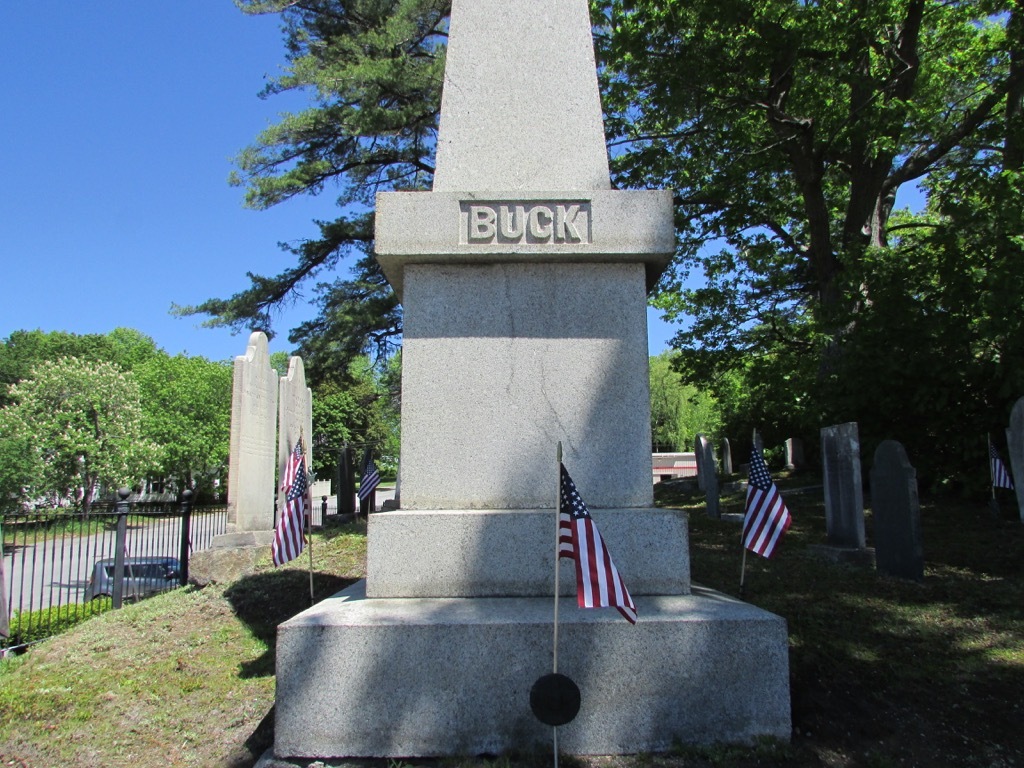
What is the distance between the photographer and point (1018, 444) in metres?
8.62

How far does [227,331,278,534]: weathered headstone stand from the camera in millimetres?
10641

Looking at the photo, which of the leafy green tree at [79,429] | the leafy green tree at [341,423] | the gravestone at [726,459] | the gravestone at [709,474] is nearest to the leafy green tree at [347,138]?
the gravestone at [709,474]

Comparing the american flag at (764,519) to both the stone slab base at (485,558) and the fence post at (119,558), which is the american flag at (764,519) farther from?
the fence post at (119,558)

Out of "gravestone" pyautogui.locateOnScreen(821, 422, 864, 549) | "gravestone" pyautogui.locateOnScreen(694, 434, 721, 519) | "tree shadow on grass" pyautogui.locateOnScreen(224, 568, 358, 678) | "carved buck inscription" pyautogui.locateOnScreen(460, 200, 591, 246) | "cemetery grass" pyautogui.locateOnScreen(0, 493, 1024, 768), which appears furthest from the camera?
"gravestone" pyautogui.locateOnScreen(694, 434, 721, 519)

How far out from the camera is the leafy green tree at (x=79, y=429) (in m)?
32.9

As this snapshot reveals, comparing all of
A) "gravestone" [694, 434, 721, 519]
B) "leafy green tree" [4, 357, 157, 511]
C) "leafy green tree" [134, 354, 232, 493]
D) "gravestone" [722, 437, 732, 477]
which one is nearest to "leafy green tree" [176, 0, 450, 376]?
"gravestone" [694, 434, 721, 519]

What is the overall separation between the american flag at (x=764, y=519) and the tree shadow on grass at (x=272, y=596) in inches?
159

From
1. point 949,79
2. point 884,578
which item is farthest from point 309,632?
point 949,79

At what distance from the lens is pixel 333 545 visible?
1064 cm

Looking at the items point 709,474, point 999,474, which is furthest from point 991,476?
point 709,474

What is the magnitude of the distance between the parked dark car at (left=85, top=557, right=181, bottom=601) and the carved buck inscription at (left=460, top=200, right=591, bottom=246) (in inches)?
386

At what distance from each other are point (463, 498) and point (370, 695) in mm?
1156

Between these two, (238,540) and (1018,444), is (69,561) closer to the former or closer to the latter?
(238,540)

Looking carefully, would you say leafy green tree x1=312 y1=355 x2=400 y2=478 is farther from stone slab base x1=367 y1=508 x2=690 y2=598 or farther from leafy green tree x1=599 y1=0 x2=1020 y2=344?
stone slab base x1=367 y1=508 x2=690 y2=598
